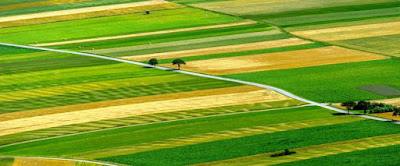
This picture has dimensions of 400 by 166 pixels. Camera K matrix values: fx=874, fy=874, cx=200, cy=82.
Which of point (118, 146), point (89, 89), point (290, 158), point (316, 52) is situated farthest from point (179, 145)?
point (316, 52)

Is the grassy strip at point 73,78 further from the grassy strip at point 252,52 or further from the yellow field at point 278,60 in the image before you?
the grassy strip at point 252,52

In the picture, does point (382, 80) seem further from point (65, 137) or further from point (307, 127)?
point (65, 137)

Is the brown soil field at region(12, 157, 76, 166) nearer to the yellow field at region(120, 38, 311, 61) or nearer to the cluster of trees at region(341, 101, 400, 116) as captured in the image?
the cluster of trees at region(341, 101, 400, 116)

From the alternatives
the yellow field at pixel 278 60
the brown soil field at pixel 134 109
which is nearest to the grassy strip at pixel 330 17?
the yellow field at pixel 278 60

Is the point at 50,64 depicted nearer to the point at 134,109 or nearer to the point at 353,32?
the point at 134,109

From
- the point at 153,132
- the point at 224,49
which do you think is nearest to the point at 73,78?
the point at 224,49
